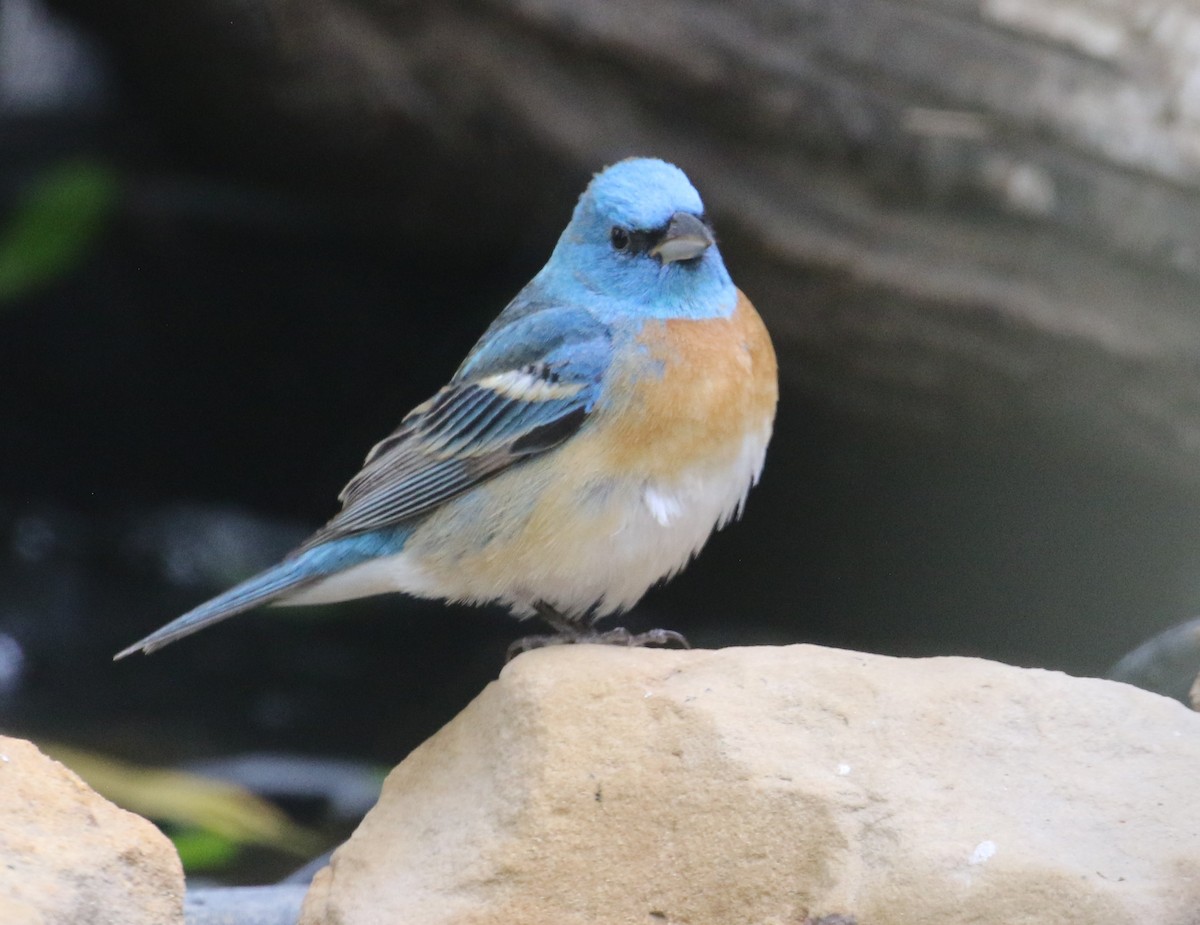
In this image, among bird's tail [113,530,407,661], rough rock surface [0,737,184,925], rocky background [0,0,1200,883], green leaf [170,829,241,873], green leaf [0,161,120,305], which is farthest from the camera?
green leaf [0,161,120,305]

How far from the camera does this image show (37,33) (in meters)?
7.59

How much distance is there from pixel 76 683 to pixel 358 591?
2.80 meters

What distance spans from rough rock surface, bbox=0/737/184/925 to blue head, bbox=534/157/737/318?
5.32ft

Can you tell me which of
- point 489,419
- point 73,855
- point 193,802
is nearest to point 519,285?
point 193,802

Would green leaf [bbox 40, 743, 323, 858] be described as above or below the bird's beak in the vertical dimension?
below

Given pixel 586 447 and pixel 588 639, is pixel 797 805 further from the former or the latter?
pixel 586 447

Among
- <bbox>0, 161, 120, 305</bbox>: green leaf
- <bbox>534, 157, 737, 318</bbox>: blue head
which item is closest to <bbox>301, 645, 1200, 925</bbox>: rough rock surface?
<bbox>534, 157, 737, 318</bbox>: blue head

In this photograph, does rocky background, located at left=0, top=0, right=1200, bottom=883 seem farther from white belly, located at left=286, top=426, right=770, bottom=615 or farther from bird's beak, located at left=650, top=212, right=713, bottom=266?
white belly, located at left=286, top=426, right=770, bottom=615

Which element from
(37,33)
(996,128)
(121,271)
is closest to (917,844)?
(996,128)

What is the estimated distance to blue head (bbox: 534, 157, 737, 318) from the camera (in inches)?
138

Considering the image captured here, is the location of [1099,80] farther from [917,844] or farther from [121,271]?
[121,271]

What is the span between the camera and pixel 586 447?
3.41 metres

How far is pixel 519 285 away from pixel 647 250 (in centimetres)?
306

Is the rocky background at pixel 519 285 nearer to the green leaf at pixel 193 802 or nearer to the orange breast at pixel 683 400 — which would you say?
the green leaf at pixel 193 802
